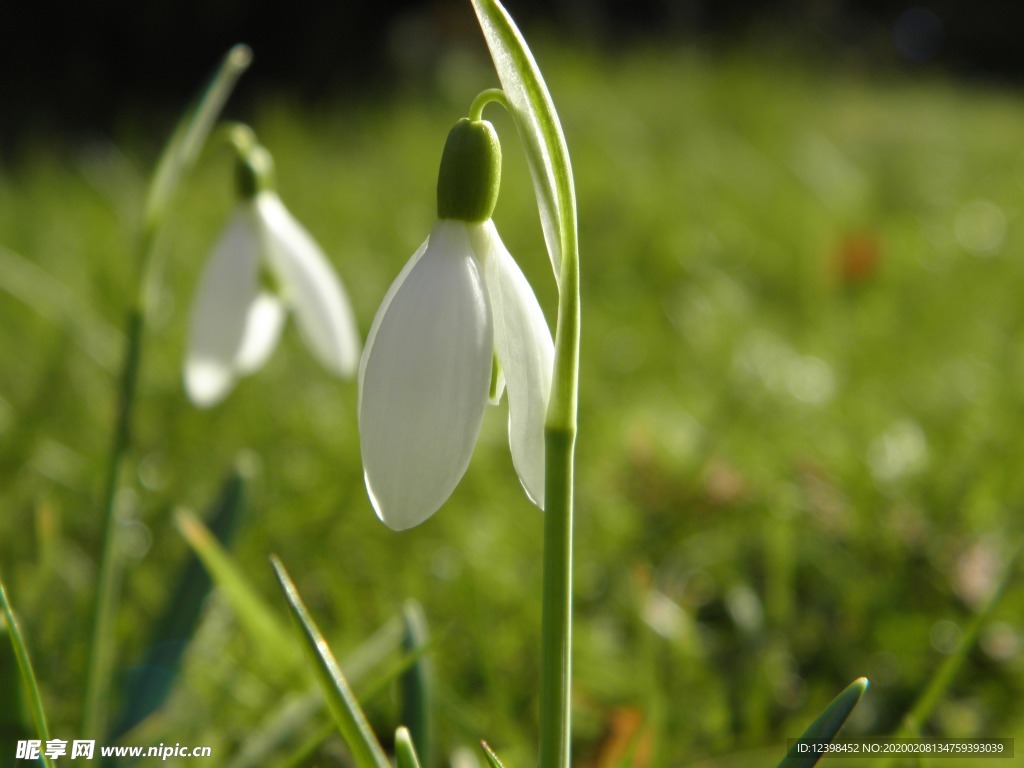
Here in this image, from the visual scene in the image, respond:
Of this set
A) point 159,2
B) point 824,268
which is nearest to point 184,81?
point 159,2

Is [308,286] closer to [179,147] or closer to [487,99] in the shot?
[179,147]

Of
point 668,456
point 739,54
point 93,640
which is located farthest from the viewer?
point 739,54

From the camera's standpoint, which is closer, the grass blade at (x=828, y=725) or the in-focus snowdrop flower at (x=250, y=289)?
the grass blade at (x=828, y=725)

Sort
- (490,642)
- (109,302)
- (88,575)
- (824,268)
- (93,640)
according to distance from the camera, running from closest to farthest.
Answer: (93,640) < (490,642) < (88,575) < (109,302) < (824,268)

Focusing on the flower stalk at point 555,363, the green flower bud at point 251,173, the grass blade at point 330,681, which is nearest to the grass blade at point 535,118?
the flower stalk at point 555,363

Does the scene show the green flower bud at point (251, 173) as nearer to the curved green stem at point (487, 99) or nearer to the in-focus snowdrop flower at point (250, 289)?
the in-focus snowdrop flower at point (250, 289)

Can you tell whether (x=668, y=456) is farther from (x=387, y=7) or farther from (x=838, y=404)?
(x=387, y=7)

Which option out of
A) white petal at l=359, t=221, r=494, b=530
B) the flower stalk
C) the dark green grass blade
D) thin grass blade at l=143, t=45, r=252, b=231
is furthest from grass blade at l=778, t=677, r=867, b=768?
thin grass blade at l=143, t=45, r=252, b=231
